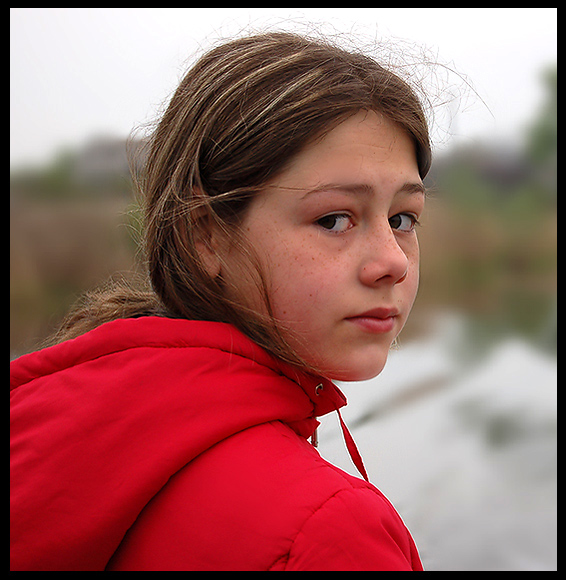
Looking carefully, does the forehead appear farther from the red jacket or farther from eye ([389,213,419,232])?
the red jacket

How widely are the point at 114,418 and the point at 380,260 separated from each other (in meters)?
0.21

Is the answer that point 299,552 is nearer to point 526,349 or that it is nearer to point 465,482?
point 465,482

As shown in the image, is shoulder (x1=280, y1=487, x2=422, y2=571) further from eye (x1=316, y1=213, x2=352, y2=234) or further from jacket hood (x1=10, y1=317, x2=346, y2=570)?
eye (x1=316, y1=213, x2=352, y2=234)

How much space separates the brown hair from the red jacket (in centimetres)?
8

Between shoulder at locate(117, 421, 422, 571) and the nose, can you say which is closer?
shoulder at locate(117, 421, 422, 571)

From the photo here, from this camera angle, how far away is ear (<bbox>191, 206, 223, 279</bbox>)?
441 millimetres

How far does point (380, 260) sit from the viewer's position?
0.42 meters

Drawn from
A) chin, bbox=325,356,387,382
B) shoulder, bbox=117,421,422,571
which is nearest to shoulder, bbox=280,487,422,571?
shoulder, bbox=117,421,422,571

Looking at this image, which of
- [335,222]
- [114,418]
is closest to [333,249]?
[335,222]

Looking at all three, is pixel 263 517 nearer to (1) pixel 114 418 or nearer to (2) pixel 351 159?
(1) pixel 114 418

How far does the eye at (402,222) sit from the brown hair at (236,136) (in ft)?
0.20

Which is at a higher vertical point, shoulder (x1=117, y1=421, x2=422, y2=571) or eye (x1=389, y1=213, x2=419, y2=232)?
eye (x1=389, y1=213, x2=419, y2=232)

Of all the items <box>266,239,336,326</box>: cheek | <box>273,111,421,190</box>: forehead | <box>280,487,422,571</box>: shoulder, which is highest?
<box>273,111,421,190</box>: forehead

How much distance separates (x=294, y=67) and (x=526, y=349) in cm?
111
